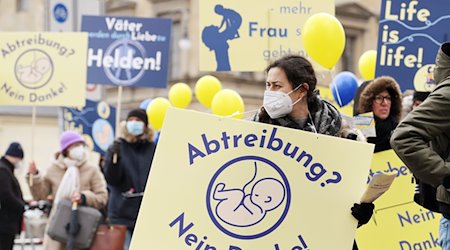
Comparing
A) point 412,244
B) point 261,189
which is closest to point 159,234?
point 261,189

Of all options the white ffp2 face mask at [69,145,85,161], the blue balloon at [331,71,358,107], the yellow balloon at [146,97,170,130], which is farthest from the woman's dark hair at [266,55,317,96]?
the yellow balloon at [146,97,170,130]

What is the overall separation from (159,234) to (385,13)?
3.80m

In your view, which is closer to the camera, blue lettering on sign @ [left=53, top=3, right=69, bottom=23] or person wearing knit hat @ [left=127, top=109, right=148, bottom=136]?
person wearing knit hat @ [left=127, top=109, right=148, bottom=136]

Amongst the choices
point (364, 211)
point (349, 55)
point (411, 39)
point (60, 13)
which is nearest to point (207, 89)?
point (411, 39)

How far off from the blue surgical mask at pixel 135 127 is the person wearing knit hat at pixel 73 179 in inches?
32.6

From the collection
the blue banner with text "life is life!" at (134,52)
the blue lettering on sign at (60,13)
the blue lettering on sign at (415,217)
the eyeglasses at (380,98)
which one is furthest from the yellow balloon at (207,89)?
the blue lettering on sign at (60,13)

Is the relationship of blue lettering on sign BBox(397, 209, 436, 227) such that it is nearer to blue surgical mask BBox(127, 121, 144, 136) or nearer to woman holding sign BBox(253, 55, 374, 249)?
woman holding sign BBox(253, 55, 374, 249)

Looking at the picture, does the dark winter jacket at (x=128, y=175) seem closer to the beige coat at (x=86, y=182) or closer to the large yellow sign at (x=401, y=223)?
the beige coat at (x=86, y=182)

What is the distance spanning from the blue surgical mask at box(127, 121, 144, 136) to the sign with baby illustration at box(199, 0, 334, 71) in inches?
29.9

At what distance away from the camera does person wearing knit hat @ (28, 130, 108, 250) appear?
32.0 feet

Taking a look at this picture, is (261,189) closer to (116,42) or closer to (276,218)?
(276,218)

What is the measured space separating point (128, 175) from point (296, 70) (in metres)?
4.68

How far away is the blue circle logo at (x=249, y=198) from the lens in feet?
15.5

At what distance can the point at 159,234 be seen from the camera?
475cm
